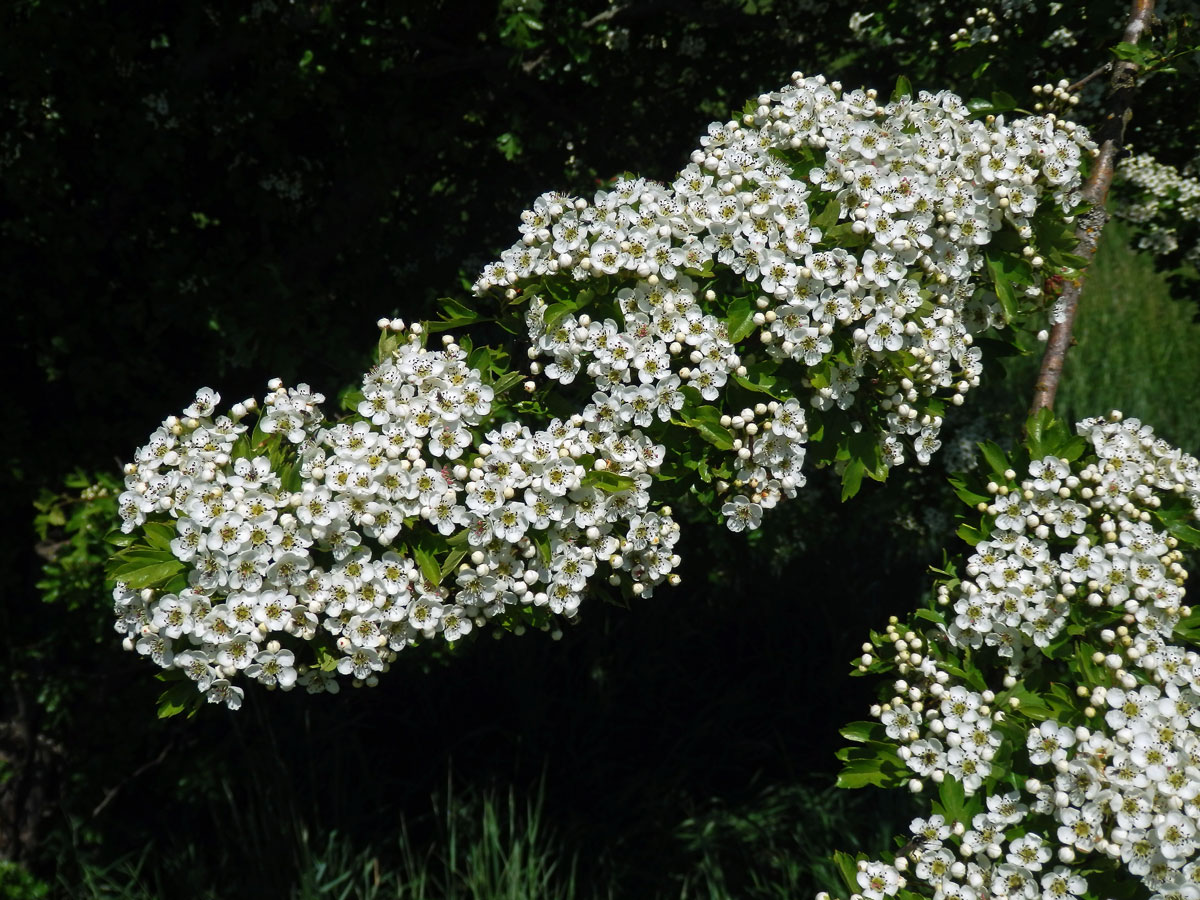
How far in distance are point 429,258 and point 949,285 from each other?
6.90ft

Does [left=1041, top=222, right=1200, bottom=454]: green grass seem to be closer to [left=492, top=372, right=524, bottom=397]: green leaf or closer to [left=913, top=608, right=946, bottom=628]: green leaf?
[left=913, top=608, right=946, bottom=628]: green leaf

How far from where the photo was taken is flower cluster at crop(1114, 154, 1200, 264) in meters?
3.22

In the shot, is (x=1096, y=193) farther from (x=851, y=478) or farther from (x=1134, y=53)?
(x=851, y=478)

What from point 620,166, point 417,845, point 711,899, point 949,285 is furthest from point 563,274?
point 417,845

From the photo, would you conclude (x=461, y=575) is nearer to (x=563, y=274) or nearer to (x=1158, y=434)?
(x=563, y=274)

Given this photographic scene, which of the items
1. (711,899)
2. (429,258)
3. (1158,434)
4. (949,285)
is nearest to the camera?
(949,285)

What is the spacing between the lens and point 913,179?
2.00 m

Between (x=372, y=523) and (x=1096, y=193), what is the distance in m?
1.81

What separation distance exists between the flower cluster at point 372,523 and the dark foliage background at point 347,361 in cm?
150

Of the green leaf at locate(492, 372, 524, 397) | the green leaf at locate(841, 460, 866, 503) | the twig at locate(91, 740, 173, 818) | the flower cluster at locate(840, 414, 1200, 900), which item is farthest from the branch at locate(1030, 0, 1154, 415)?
the twig at locate(91, 740, 173, 818)

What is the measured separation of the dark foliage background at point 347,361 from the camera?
321cm

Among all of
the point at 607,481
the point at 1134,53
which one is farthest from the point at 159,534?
the point at 1134,53

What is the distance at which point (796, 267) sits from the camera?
6.36 feet

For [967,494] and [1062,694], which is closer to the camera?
[1062,694]
